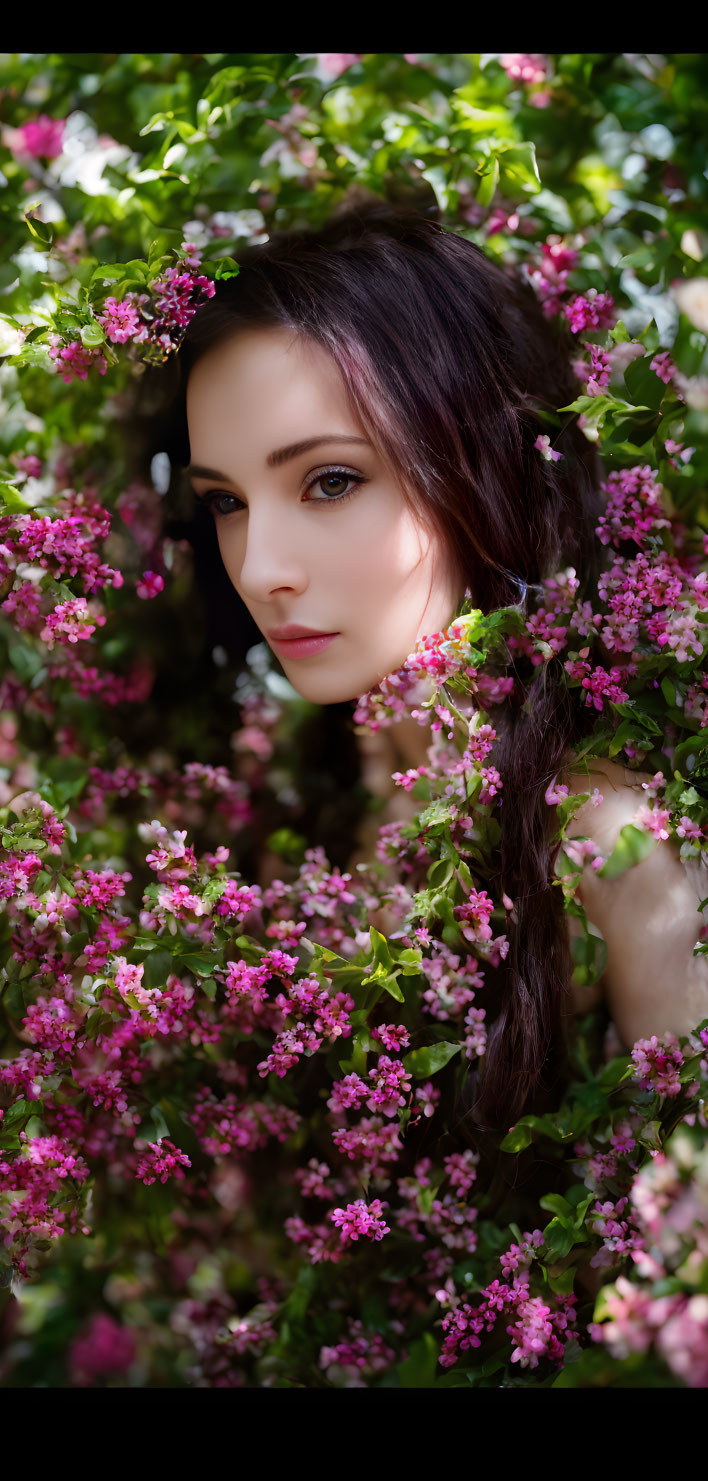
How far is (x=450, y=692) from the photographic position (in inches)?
46.2

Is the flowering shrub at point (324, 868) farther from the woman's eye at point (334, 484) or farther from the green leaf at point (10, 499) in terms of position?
the woman's eye at point (334, 484)

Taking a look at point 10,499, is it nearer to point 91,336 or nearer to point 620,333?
point 91,336

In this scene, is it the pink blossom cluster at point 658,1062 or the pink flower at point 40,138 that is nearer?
the pink blossom cluster at point 658,1062

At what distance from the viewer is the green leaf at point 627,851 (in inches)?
42.0

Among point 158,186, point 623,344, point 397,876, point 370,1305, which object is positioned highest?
point 158,186

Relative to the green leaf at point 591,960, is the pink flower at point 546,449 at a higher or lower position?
higher

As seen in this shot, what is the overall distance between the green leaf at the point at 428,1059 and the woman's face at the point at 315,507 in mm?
443

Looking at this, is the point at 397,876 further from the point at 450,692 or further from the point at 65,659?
the point at 65,659

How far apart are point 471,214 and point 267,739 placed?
884 mm

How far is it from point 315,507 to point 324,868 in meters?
0.48

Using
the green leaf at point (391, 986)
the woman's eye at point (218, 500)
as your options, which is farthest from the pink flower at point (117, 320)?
the green leaf at point (391, 986)

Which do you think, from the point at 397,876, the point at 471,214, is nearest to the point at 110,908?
the point at 397,876

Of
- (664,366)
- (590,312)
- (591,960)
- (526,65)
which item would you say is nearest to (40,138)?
(526,65)

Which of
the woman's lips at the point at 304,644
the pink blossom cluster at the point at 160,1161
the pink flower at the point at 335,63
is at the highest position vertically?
the pink flower at the point at 335,63
